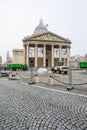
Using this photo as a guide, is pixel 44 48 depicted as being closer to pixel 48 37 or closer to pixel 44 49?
pixel 44 49

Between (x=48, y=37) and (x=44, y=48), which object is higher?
(x=48, y=37)

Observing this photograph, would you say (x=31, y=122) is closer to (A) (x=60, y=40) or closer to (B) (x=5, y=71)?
(B) (x=5, y=71)

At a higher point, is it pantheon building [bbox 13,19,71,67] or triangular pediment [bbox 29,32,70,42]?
triangular pediment [bbox 29,32,70,42]

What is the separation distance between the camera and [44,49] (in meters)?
70.5

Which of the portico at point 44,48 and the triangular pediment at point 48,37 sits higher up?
the triangular pediment at point 48,37

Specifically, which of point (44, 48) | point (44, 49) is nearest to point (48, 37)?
point (44, 48)

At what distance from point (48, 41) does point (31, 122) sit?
65.7 metres

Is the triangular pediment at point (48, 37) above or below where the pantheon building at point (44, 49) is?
above

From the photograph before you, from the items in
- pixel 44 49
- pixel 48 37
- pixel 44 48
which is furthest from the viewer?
pixel 44 49

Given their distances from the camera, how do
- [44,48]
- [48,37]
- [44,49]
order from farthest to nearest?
1. [44,49]
2. [44,48]
3. [48,37]

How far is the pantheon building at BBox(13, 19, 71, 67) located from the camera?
224 ft

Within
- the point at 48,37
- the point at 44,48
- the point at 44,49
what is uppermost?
the point at 48,37

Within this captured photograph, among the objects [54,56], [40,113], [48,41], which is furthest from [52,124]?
[54,56]

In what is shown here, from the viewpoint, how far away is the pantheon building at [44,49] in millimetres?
68125
